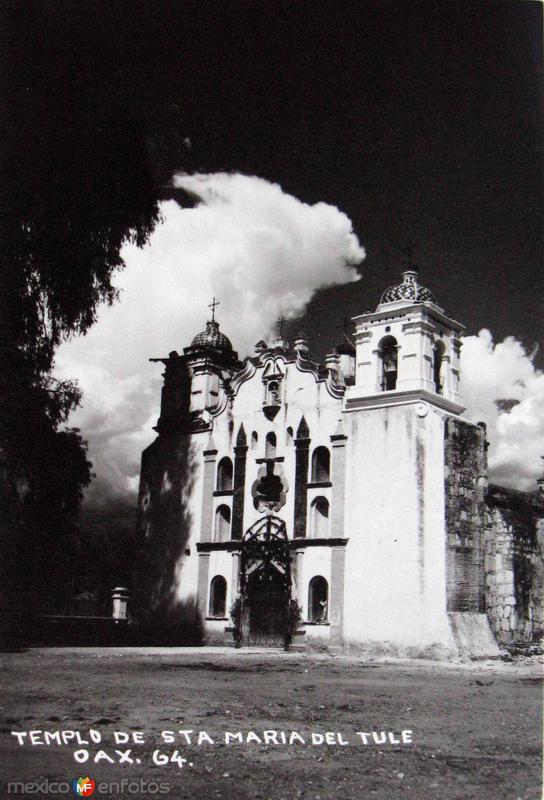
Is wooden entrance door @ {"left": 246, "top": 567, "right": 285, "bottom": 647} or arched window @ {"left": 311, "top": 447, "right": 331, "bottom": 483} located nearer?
wooden entrance door @ {"left": 246, "top": 567, "right": 285, "bottom": 647}

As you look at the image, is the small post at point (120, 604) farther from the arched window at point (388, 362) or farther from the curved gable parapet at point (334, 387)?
the arched window at point (388, 362)

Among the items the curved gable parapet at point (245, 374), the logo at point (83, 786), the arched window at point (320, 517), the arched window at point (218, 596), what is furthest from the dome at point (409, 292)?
the logo at point (83, 786)

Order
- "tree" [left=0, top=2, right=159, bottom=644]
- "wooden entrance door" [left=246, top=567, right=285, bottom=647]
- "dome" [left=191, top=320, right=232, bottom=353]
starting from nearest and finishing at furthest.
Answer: "tree" [left=0, top=2, right=159, bottom=644]
"wooden entrance door" [left=246, top=567, right=285, bottom=647]
"dome" [left=191, top=320, right=232, bottom=353]

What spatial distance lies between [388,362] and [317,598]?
749 cm

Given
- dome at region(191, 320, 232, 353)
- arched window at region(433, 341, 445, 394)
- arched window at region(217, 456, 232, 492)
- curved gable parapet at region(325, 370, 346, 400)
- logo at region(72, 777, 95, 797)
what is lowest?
logo at region(72, 777, 95, 797)

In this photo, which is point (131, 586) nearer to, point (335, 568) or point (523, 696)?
point (335, 568)

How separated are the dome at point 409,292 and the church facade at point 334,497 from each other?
0.06 metres

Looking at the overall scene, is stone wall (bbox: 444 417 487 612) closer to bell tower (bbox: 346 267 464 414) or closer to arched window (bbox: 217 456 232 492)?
bell tower (bbox: 346 267 464 414)

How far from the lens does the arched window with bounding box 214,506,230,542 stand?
27.9 meters

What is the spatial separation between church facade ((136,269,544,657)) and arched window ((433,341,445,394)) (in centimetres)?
7

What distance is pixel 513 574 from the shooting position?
24656 mm

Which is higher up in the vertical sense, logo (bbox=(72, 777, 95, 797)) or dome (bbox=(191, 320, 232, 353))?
dome (bbox=(191, 320, 232, 353))

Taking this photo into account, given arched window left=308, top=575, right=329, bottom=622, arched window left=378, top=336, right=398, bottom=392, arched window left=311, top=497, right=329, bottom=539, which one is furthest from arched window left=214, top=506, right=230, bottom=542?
arched window left=378, top=336, right=398, bottom=392

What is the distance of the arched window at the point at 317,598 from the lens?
24.6 metres
